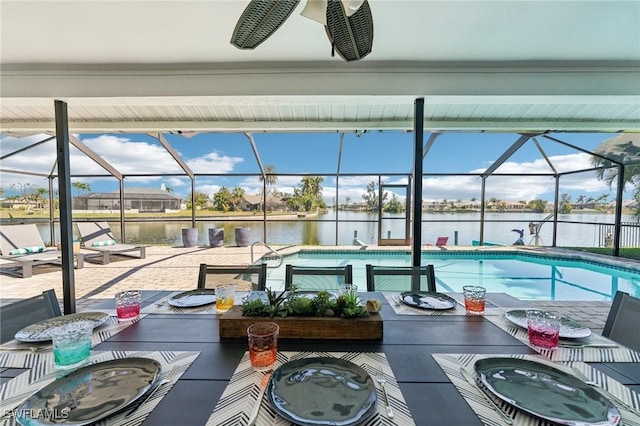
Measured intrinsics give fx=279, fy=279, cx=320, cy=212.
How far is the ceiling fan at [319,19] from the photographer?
1.19 metres

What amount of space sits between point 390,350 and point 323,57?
8.24 feet

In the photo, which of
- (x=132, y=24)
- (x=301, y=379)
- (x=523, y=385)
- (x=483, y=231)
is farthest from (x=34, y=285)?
(x=483, y=231)

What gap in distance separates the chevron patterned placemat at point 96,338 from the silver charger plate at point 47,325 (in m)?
0.02

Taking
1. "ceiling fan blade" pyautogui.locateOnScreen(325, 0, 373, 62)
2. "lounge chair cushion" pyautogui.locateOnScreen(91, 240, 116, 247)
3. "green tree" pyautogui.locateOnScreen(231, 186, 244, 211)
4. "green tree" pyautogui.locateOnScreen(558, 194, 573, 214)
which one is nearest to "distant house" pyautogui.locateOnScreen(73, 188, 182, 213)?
"lounge chair cushion" pyautogui.locateOnScreen(91, 240, 116, 247)

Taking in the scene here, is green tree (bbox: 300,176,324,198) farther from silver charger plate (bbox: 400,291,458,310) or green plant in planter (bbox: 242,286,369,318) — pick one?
green plant in planter (bbox: 242,286,369,318)

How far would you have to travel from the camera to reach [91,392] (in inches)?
33.3

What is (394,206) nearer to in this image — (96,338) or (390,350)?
(390,350)

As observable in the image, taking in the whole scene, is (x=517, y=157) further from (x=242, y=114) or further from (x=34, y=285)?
(x=34, y=285)

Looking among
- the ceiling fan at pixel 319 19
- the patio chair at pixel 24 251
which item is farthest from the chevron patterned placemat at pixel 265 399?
the patio chair at pixel 24 251

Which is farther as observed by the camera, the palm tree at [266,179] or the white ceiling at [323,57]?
the palm tree at [266,179]

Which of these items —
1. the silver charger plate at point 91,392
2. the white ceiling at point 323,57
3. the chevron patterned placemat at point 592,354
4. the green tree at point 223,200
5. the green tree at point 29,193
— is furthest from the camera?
the green tree at point 223,200

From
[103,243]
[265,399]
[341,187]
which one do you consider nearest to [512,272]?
[341,187]

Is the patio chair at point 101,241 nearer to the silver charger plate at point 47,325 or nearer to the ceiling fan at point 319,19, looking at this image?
the silver charger plate at point 47,325

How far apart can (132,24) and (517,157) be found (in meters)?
7.92
